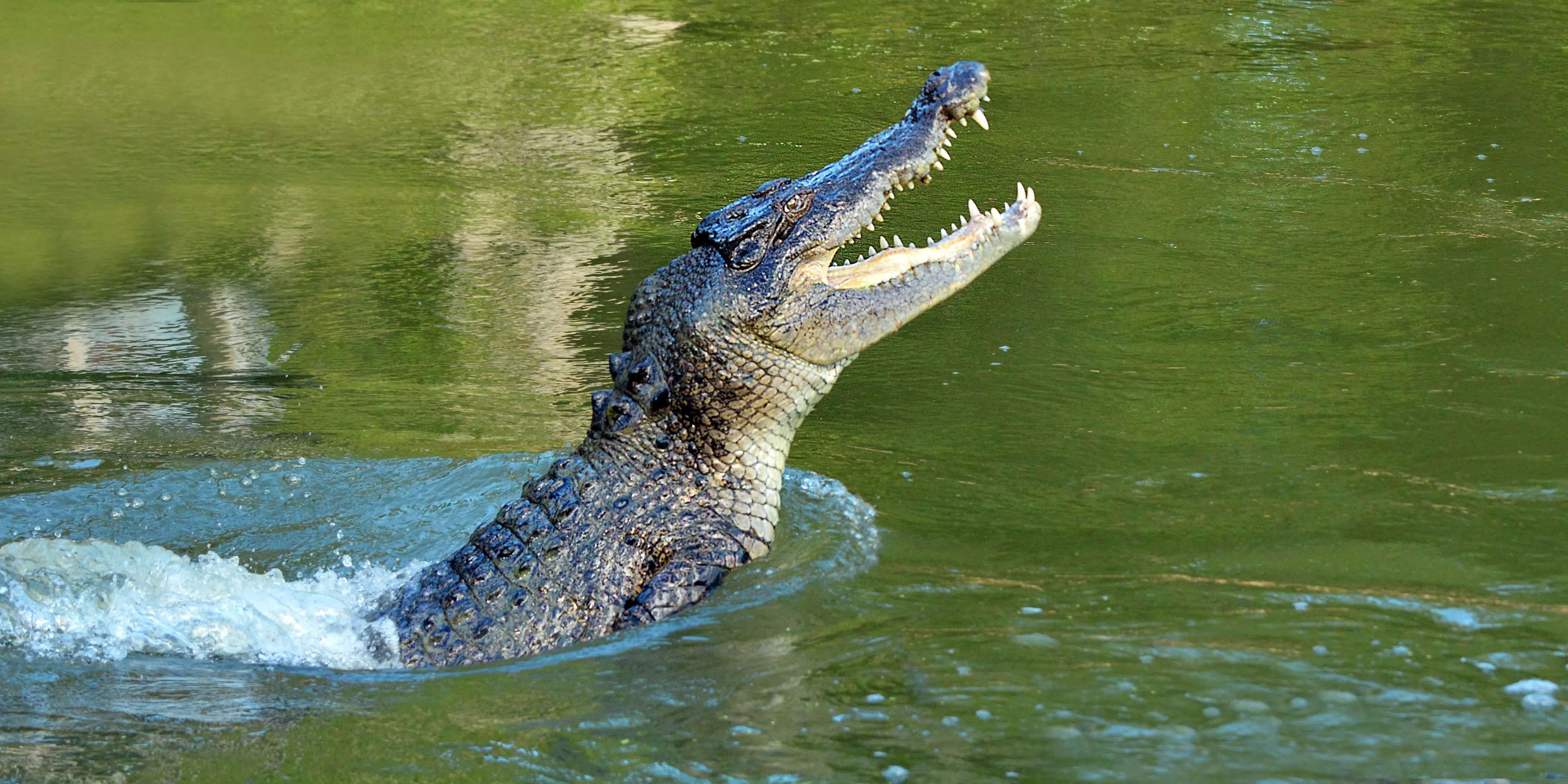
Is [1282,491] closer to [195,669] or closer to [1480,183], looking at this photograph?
[195,669]

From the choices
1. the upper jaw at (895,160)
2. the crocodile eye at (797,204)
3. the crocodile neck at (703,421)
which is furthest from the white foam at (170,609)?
the upper jaw at (895,160)

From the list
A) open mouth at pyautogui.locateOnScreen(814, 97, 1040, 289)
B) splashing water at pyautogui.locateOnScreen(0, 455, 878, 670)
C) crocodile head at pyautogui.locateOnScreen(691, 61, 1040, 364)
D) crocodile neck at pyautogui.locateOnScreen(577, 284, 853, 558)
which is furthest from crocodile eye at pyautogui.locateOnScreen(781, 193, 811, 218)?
splashing water at pyautogui.locateOnScreen(0, 455, 878, 670)

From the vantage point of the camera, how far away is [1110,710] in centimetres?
379

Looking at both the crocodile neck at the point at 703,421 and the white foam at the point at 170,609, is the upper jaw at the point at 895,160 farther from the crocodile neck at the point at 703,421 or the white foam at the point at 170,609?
the white foam at the point at 170,609

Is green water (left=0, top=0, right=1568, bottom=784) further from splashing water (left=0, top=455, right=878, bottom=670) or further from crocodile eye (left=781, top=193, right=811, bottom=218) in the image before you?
crocodile eye (left=781, top=193, right=811, bottom=218)

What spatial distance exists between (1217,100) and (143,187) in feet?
23.6

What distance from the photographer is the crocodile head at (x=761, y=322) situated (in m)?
4.66

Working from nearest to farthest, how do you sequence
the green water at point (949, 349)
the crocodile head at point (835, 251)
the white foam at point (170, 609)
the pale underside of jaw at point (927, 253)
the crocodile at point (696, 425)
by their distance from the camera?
the green water at point (949, 349) < the crocodile at point (696, 425) < the white foam at point (170, 609) < the crocodile head at point (835, 251) < the pale underside of jaw at point (927, 253)

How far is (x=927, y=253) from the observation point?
192 inches

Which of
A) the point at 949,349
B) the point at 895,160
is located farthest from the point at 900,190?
the point at 949,349

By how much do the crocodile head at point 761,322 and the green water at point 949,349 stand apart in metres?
0.48

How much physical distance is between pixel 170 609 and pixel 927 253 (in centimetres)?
258

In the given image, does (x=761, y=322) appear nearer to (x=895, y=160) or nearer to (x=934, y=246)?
(x=934, y=246)

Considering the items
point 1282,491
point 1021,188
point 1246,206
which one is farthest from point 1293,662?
point 1246,206
